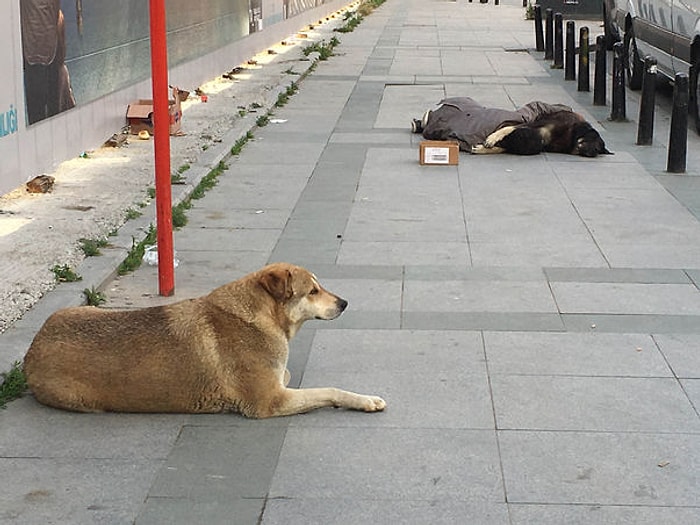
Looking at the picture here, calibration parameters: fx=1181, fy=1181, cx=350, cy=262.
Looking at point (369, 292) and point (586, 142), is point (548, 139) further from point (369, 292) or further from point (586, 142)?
point (369, 292)

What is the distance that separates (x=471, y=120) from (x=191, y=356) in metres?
8.23

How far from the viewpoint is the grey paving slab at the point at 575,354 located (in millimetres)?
6418

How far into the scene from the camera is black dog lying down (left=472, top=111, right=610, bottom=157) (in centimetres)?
1288

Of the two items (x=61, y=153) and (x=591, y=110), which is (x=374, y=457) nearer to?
(x=61, y=153)

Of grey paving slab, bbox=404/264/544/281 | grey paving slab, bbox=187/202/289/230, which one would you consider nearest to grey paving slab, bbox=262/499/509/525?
grey paving slab, bbox=404/264/544/281

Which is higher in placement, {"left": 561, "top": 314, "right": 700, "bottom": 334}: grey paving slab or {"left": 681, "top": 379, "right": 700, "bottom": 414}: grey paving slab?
{"left": 681, "top": 379, "right": 700, "bottom": 414}: grey paving slab

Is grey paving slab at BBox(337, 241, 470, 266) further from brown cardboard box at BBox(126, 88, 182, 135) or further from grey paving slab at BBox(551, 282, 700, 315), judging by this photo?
brown cardboard box at BBox(126, 88, 182, 135)

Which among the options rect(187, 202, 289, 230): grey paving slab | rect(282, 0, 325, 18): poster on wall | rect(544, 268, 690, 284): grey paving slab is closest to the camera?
rect(544, 268, 690, 284): grey paving slab

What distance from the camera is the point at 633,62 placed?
19297mm

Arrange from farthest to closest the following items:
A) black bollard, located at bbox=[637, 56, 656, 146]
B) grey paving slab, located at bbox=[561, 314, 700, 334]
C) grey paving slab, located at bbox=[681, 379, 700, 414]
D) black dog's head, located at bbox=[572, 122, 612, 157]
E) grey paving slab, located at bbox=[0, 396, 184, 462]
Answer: black bollard, located at bbox=[637, 56, 656, 146], black dog's head, located at bbox=[572, 122, 612, 157], grey paving slab, located at bbox=[561, 314, 700, 334], grey paving slab, located at bbox=[681, 379, 700, 414], grey paving slab, located at bbox=[0, 396, 184, 462]

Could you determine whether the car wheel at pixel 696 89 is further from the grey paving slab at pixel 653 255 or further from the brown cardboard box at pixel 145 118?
the brown cardboard box at pixel 145 118

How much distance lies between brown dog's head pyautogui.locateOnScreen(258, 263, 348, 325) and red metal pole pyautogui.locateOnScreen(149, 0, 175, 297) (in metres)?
1.85

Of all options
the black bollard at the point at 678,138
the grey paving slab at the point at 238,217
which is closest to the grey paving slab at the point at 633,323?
the grey paving slab at the point at 238,217

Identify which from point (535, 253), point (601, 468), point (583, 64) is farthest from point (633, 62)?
point (601, 468)
